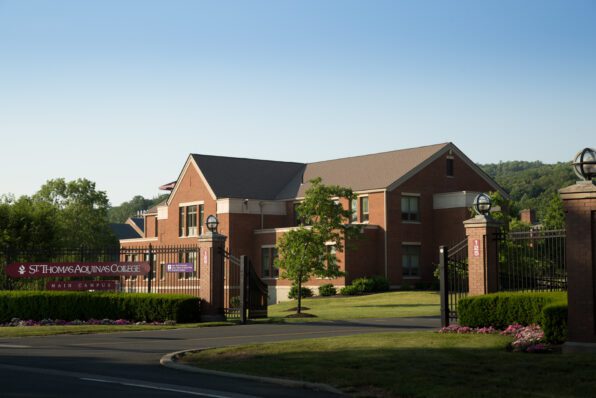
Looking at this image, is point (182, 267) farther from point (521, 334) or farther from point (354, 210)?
point (354, 210)

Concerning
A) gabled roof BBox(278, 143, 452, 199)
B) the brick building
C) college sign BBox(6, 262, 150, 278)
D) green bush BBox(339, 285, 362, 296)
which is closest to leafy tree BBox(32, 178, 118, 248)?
the brick building

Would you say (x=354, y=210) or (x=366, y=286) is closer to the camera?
(x=366, y=286)

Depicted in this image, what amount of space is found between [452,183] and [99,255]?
36022 millimetres

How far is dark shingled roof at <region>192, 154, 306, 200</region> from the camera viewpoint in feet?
219

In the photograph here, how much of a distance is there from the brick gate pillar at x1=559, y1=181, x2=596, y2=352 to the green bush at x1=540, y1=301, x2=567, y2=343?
0.69 m

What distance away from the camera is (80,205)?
281ft

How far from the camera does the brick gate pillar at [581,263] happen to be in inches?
648

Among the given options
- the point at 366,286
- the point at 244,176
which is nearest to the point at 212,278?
the point at 366,286

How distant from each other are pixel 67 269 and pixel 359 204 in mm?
32508

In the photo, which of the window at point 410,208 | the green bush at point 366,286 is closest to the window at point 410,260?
the window at point 410,208

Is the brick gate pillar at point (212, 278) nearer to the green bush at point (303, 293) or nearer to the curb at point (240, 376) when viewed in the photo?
the curb at point (240, 376)

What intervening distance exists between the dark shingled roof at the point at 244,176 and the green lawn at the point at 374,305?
46.7ft

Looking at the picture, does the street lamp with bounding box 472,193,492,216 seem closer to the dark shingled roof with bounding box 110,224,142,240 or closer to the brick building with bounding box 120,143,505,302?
the brick building with bounding box 120,143,505,302

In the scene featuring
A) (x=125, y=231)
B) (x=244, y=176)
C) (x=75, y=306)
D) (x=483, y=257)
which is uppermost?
(x=244, y=176)
